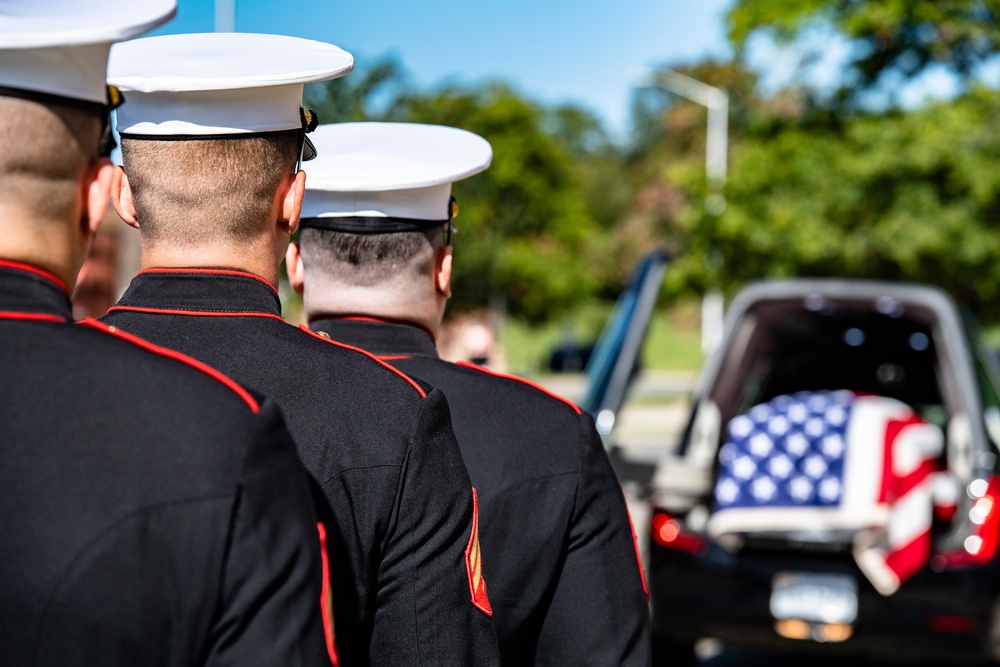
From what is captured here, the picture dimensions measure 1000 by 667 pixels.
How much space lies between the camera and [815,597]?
5.13 metres

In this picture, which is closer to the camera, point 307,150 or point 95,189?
point 95,189

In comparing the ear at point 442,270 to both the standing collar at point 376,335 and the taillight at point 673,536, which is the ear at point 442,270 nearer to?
the standing collar at point 376,335

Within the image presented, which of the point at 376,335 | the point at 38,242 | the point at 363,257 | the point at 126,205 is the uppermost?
the point at 38,242

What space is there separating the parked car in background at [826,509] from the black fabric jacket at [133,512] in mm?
4124

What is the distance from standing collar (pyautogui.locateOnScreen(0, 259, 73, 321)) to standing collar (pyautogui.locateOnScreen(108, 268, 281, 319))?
1.33ft

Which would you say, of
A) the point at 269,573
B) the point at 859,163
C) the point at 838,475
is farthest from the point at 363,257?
the point at 859,163

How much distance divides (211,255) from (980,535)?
4.21 metres

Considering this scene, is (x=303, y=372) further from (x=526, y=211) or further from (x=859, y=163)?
(x=526, y=211)

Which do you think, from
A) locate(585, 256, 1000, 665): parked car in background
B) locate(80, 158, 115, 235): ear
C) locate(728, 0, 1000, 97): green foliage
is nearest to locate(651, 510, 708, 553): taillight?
locate(585, 256, 1000, 665): parked car in background

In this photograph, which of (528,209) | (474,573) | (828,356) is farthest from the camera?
(528,209)

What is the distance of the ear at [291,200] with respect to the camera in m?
1.73

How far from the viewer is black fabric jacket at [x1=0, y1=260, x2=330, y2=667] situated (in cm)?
118

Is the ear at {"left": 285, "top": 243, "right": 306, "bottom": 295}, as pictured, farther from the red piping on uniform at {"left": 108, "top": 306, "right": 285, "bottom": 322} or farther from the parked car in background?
the parked car in background

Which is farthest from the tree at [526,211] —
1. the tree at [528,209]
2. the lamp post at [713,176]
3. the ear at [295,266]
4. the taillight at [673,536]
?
the ear at [295,266]
